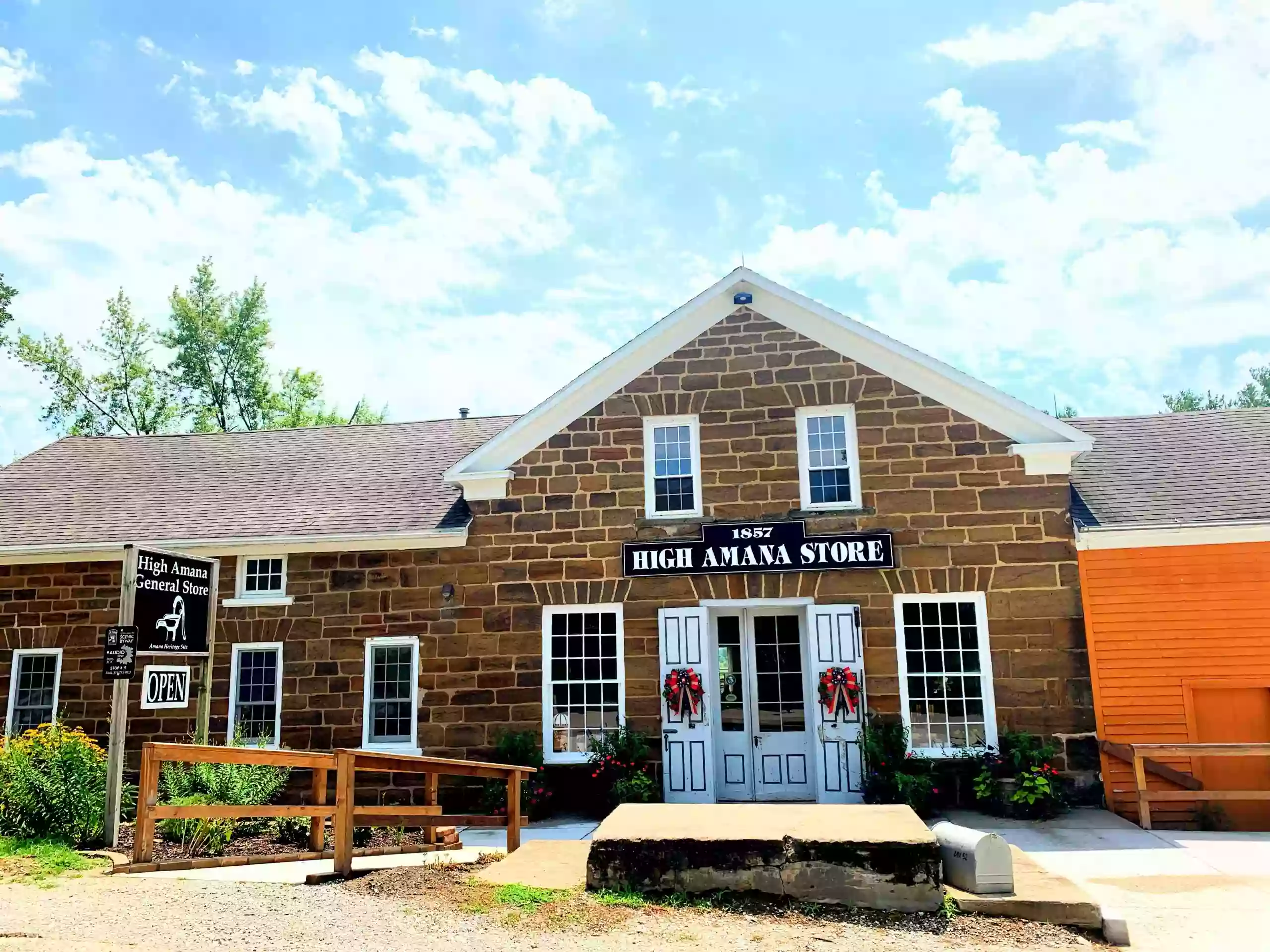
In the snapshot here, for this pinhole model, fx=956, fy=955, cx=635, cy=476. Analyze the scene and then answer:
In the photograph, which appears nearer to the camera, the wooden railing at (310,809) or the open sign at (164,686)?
the wooden railing at (310,809)

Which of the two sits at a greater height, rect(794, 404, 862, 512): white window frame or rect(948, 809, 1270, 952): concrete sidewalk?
rect(794, 404, 862, 512): white window frame

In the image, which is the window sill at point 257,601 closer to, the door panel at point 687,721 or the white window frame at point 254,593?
the white window frame at point 254,593

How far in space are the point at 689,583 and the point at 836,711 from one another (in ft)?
8.05

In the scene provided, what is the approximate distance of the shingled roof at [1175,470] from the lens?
12.4 meters

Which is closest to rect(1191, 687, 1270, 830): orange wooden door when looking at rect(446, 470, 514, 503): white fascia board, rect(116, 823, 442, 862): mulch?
rect(446, 470, 514, 503): white fascia board

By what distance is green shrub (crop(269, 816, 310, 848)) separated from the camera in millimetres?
9830

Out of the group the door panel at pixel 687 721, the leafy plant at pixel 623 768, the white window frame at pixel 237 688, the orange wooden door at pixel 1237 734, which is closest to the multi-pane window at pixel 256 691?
the white window frame at pixel 237 688

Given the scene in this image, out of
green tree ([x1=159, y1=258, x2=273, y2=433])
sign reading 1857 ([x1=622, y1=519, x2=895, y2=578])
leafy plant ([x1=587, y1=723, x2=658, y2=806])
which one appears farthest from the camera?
green tree ([x1=159, y1=258, x2=273, y2=433])

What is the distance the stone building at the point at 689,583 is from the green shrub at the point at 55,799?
3227 millimetres

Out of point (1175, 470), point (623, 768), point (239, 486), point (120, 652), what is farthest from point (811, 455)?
point (239, 486)

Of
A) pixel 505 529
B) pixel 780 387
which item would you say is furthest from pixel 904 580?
pixel 505 529

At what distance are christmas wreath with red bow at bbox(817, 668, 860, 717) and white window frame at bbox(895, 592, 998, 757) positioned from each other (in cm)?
58

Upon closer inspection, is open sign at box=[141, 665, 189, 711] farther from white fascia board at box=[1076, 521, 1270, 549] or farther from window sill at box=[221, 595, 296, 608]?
white fascia board at box=[1076, 521, 1270, 549]

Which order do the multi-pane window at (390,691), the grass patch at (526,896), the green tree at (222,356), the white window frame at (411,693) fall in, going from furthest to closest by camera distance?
the green tree at (222,356), the multi-pane window at (390,691), the white window frame at (411,693), the grass patch at (526,896)
